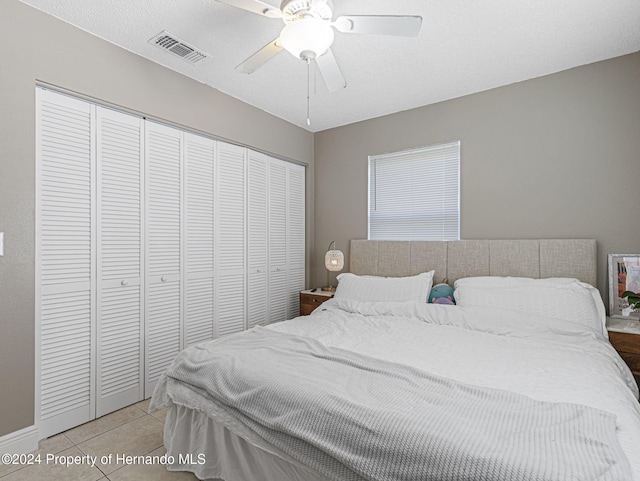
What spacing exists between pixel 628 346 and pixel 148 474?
9.67 ft

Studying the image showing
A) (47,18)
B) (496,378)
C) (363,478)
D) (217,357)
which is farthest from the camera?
(47,18)

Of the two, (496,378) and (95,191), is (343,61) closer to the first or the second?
(95,191)

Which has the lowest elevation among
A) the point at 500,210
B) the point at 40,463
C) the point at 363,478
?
the point at 40,463

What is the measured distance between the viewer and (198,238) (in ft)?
10.0

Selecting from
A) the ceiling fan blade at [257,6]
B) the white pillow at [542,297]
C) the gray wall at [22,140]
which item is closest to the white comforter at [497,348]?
the white pillow at [542,297]

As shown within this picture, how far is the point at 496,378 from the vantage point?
1588mm

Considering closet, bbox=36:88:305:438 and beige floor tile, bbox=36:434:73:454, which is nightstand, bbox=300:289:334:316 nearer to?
closet, bbox=36:88:305:438

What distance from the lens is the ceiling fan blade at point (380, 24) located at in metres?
1.64

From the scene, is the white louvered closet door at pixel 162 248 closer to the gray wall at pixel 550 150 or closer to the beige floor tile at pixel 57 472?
the beige floor tile at pixel 57 472

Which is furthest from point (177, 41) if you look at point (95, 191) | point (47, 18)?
point (95, 191)

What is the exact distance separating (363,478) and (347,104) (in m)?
3.13

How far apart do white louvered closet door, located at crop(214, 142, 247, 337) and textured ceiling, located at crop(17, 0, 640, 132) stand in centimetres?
64

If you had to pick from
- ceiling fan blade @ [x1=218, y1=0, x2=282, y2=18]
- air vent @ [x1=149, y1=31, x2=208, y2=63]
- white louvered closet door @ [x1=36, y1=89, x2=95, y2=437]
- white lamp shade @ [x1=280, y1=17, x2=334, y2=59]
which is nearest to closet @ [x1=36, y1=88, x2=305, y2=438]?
white louvered closet door @ [x1=36, y1=89, x2=95, y2=437]

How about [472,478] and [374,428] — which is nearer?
[472,478]
